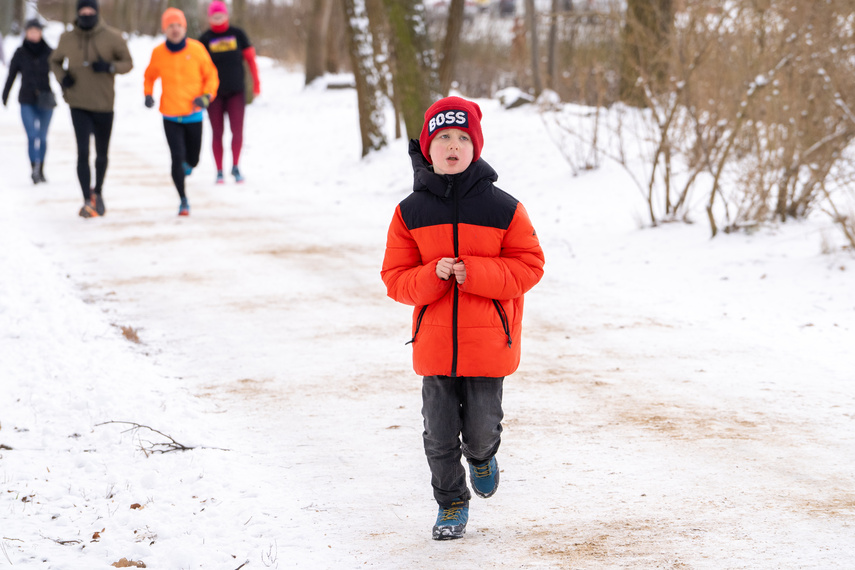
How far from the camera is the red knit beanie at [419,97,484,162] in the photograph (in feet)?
10.9

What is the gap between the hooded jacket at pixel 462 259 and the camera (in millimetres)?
3318

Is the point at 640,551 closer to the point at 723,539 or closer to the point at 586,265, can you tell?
the point at 723,539

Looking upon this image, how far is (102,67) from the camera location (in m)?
9.33

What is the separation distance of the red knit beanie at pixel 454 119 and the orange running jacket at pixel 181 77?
705 cm

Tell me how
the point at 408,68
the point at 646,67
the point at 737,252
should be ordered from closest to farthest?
1. the point at 737,252
2. the point at 646,67
3. the point at 408,68

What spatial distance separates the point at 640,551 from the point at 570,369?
229 cm

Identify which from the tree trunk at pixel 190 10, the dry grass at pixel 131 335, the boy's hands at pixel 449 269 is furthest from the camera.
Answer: the tree trunk at pixel 190 10

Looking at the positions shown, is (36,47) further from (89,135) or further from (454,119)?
(454,119)

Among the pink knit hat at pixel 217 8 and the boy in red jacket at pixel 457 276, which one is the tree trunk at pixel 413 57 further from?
the boy in red jacket at pixel 457 276

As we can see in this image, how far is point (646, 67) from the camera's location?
9867 millimetres

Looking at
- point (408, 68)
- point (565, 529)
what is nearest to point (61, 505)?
point (565, 529)

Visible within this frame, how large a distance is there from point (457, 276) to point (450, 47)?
10807mm

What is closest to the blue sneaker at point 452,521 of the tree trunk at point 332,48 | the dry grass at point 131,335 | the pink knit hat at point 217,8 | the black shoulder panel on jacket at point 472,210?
the black shoulder panel on jacket at point 472,210

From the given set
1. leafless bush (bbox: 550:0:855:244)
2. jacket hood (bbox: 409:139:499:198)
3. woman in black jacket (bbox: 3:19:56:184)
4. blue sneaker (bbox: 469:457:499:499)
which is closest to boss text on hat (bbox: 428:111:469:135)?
jacket hood (bbox: 409:139:499:198)
